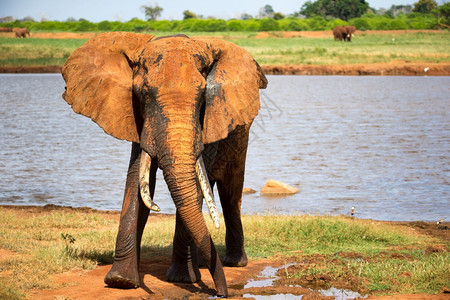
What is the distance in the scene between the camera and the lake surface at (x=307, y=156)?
13.1m

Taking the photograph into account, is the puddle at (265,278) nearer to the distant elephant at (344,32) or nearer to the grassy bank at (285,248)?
the grassy bank at (285,248)

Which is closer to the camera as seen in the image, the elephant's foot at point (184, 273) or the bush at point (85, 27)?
the elephant's foot at point (184, 273)

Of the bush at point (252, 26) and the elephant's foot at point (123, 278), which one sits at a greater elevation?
the elephant's foot at point (123, 278)

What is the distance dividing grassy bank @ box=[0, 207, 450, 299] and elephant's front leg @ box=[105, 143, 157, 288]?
2.00ft

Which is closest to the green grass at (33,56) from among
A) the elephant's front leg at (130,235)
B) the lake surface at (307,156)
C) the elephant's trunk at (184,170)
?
the lake surface at (307,156)

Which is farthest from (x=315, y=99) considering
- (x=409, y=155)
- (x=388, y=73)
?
(x=409, y=155)

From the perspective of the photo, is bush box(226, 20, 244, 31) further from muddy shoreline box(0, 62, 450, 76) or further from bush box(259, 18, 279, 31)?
muddy shoreline box(0, 62, 450, 76)

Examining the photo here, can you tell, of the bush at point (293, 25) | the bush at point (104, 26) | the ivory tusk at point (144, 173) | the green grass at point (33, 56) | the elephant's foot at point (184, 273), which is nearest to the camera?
the ivory tusk at point (144, 173)

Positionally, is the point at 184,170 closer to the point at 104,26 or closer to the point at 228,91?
the point at 228,91

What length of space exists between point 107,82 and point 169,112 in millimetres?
1046

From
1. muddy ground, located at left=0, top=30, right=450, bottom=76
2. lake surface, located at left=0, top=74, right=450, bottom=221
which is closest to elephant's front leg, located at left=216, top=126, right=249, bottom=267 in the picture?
lake surface, located at left=0, top=74, right=450, bottom=221

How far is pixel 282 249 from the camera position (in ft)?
28.8

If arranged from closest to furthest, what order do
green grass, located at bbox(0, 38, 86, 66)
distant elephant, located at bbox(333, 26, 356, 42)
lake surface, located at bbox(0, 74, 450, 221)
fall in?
lake surface, located at bbox(0, 74, 450, 221) → green grass, located at bbox(0, 38, 86, 66) → distant elephant, located at bbox(333, 26, 356, 42)

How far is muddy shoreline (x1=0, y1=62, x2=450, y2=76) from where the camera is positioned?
39219mm
